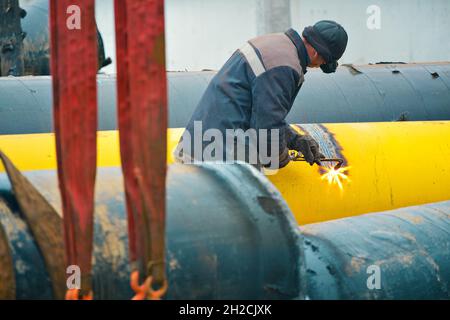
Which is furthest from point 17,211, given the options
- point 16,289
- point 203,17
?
point 203,17

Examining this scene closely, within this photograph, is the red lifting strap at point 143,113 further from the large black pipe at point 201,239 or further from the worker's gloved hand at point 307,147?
the worker's gloved hand at point 307,147

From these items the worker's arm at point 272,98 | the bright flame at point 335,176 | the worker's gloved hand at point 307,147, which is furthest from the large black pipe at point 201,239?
the bright flame at point 335,176

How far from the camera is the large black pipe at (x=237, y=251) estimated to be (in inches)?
67.4

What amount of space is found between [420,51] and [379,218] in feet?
26.5

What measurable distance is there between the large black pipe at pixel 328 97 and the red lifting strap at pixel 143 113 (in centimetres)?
278

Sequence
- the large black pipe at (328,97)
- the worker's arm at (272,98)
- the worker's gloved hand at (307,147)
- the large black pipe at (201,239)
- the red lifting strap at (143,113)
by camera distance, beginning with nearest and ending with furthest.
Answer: the red lifting strap at (143,113), the large black pipe at (201,239), the worker's arm at (272,98), the worker's gloved hand at (307,147), the large black pipe at (328,97)

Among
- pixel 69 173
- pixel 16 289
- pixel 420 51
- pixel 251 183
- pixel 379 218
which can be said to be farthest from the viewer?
pixel 420 51

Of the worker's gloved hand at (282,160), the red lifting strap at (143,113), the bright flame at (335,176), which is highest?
the red lifting strap at (143,113)

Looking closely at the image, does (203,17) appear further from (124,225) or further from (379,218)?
(124,225)

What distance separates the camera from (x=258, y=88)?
126 inches

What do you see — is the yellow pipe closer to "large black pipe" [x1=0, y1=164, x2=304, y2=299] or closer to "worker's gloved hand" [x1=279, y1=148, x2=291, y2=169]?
"worker's gloved hand" [x1=279, y1=148, x2=291, y2=169]

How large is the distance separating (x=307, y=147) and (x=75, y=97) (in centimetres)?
211

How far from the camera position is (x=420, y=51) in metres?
10.4

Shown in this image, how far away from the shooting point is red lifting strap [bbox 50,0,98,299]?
1.39 metres
